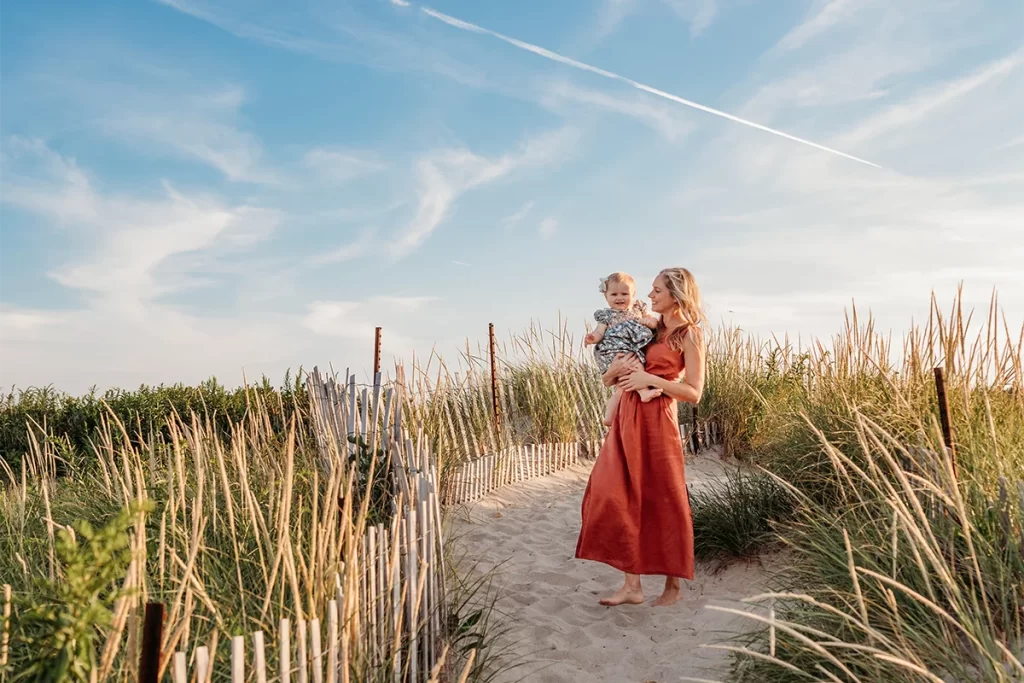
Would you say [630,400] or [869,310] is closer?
[630,400]

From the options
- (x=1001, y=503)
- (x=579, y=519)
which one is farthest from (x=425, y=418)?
(x=1001, y=503)

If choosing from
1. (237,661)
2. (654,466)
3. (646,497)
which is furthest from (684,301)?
(237,661)

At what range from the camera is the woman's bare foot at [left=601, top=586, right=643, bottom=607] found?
4.68m

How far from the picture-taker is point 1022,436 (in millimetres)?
4484

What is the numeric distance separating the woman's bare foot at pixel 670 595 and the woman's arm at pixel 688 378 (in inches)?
44.3

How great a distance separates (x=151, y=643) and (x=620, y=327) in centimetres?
351

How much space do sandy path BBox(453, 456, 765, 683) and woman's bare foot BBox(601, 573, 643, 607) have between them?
60 millimetres

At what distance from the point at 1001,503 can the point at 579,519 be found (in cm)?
390

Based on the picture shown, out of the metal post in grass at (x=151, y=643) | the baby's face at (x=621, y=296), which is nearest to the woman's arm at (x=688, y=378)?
the baby's face at (x=621, y=296)

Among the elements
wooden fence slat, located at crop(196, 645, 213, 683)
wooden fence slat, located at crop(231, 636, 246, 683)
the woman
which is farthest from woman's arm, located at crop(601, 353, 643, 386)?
wooden fence slat, located at crop(196, 645, 213, 683)

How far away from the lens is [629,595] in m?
4.70

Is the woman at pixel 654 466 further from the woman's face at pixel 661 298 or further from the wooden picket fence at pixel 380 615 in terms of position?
the wooden picket fence at pixel 380 615

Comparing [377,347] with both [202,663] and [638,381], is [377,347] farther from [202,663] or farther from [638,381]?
[202,663]

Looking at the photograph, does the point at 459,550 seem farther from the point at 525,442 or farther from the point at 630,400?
the point at 525,442
